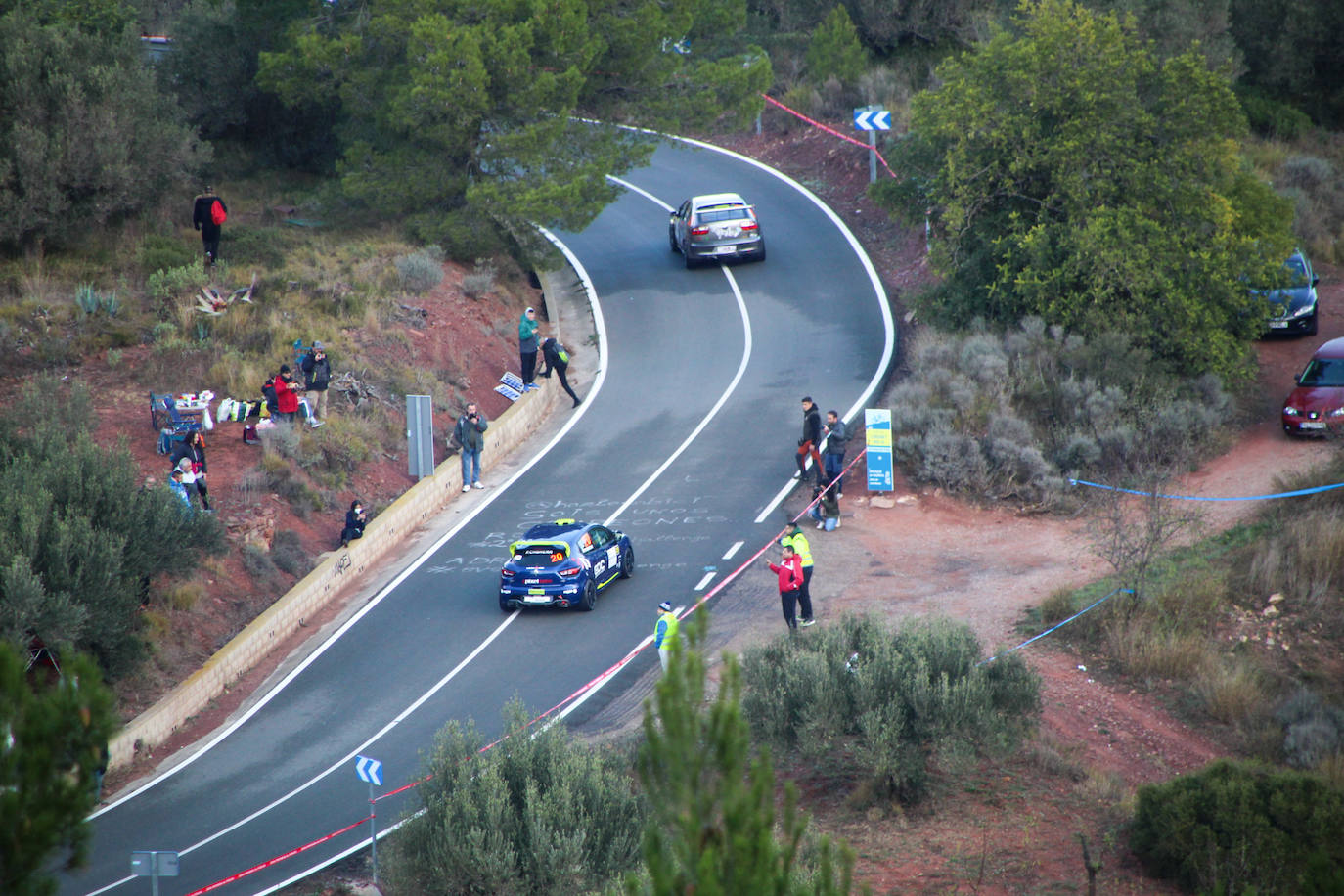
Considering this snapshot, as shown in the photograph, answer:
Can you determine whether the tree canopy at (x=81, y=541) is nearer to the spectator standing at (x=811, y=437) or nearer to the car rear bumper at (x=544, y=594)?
the car rear bumper at (x=544, y=594)

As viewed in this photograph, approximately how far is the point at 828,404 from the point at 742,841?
21934mm

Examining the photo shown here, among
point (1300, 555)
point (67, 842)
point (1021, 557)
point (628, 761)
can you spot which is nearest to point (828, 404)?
point (1021, 557)

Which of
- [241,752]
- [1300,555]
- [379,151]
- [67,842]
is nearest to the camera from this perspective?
[67,842]

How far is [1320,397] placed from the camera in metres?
23.1

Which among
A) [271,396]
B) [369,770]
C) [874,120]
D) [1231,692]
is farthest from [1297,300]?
[369,770]

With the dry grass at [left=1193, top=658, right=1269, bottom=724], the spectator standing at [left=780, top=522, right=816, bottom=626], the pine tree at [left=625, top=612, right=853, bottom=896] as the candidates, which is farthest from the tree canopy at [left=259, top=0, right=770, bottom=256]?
the pine tree at [left=625, top=612, right=853, bottom=896]

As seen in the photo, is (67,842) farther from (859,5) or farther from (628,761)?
(859,5)

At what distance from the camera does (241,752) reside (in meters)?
16.6

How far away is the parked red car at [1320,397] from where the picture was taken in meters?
22.9

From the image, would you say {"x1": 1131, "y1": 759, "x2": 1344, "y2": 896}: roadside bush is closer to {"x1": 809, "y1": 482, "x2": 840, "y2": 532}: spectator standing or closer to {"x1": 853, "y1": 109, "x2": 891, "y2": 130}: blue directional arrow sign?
{"x1": 809, "y1": 482, "x2": 840, "y2": 532}: spectator standing

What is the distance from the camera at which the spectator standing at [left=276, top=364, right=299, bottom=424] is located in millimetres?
23453

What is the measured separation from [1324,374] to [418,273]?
64.4ft

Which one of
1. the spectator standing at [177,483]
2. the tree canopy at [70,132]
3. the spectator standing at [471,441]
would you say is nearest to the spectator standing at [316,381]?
the spectator standing at [471,441]

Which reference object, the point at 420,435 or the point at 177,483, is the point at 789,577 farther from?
the point at 177,483
